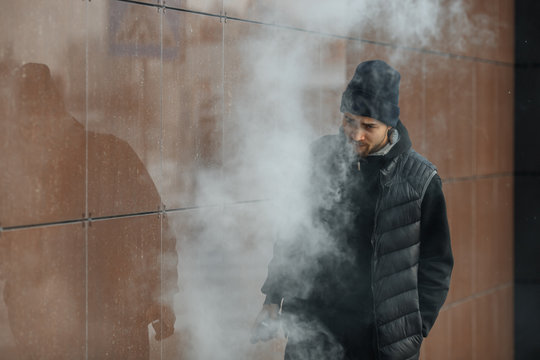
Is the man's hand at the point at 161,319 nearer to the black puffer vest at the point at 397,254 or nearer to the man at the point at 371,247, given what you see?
the man at the point at 371,247

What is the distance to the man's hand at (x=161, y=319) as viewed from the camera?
11.2 ft

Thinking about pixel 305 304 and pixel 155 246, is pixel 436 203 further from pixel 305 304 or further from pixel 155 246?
pixel 155 246

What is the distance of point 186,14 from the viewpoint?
3514 millimetres

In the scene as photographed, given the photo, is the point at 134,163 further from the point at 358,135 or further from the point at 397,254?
the point at 397,254

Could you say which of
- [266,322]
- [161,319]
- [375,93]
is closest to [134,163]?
[161,319]

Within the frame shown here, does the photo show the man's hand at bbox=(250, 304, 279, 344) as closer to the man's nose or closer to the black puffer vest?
the black puffer vest

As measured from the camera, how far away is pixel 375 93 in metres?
3.28

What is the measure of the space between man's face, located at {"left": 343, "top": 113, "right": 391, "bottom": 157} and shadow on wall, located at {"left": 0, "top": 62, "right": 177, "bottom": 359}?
97 cm

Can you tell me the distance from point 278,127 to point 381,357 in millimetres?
1438

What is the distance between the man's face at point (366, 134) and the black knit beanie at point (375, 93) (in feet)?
0.08

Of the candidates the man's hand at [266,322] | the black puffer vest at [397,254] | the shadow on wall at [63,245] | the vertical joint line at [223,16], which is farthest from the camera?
the vertical joint line at [223,16]


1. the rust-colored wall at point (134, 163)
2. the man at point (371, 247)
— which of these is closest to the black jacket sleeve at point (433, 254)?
the man at point (371, 247)
